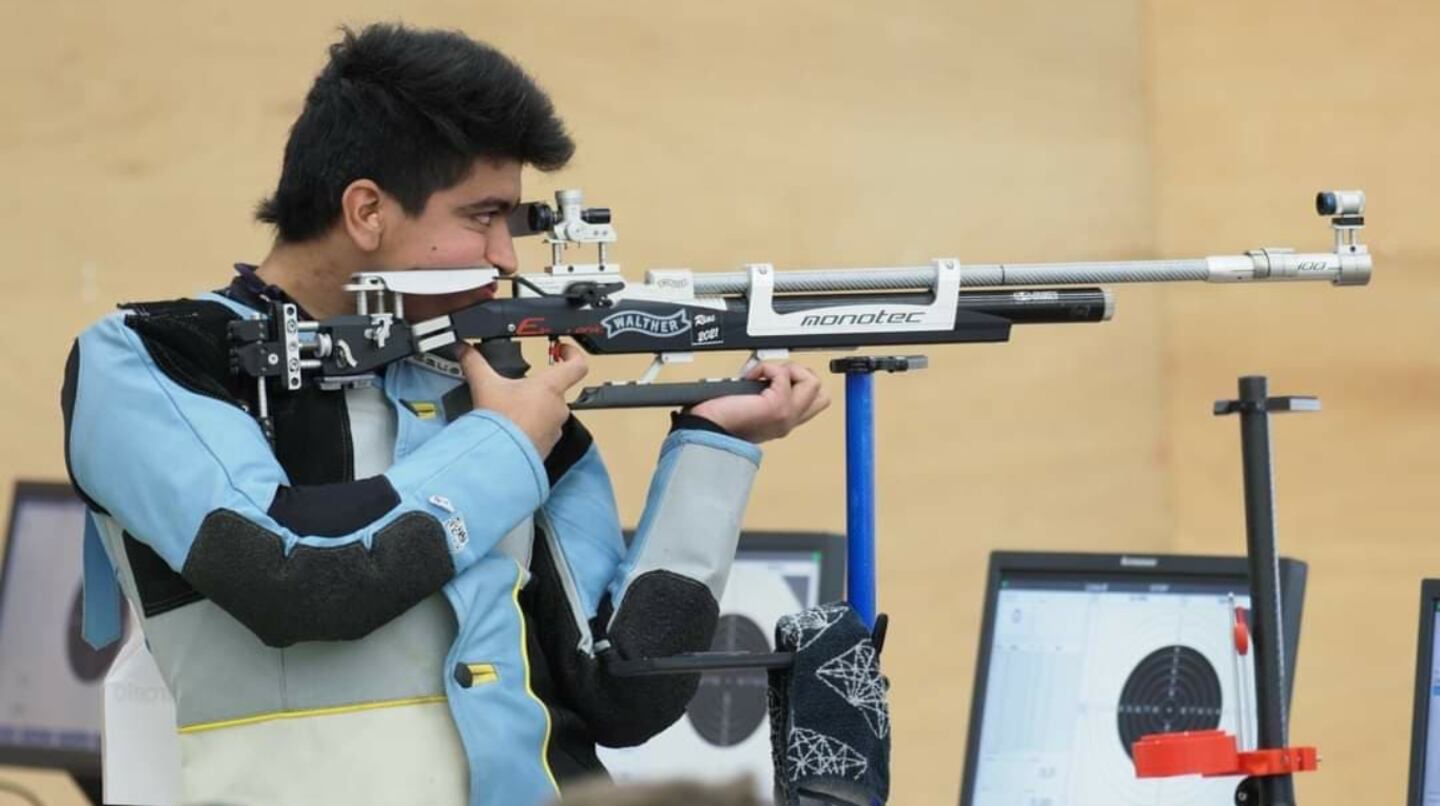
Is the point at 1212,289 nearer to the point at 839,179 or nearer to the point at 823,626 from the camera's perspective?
the point at 839,179

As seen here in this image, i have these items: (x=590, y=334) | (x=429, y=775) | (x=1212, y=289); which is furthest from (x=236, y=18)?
(x=429, y=775)

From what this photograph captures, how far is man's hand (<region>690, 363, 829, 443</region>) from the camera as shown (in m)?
1.87

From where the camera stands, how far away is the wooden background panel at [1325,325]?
3.46m

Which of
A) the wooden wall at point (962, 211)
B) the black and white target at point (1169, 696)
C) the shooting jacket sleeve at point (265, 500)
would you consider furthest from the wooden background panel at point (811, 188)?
the shooting jacket sleeve at point (265, 500)

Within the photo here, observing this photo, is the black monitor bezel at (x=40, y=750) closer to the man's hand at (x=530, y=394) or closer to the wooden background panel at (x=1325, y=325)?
the man's hand at (x=530, y=394)

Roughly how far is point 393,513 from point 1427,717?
3.37 ft

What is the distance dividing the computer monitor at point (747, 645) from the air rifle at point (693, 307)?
83 centimetres

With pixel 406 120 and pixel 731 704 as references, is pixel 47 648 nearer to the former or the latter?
pixel 731 704

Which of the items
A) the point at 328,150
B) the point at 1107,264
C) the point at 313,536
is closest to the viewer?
the point at 313,536

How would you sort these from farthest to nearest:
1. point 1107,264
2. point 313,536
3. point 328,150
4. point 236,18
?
point 236,18 < point 1107,264 < point 328,150 < point 313,536

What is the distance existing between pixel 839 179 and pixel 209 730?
2054 mm

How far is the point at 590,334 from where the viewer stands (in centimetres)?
187

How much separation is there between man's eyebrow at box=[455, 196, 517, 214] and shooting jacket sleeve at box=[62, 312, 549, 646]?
18cm

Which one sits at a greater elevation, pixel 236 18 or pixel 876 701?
pixel 236 18
